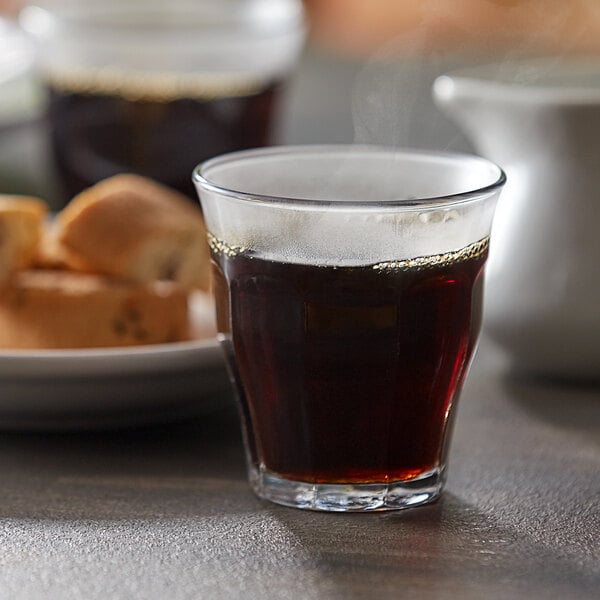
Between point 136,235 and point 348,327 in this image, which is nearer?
point 348,327

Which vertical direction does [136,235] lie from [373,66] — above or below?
above

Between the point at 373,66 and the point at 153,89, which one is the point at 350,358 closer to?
the point at 153,89

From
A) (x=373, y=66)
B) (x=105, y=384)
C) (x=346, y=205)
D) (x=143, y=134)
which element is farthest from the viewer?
(x=373, y=66)

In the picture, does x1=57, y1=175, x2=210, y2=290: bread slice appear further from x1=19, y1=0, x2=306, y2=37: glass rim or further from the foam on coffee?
x1=19, y1=0, x2=306, y2=37: glass rim

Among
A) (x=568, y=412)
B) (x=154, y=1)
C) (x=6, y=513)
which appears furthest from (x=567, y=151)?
(x=154, y=1)

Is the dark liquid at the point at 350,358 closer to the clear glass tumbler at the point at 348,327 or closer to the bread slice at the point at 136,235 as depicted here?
the clear glass tumbler at the point at 348,327

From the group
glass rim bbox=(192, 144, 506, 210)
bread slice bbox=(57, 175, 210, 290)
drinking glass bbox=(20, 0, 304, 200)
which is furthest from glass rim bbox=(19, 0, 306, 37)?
glass rim bbox=(192, 144, 506, 210)

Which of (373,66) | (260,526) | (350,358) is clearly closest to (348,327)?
(350,358)
